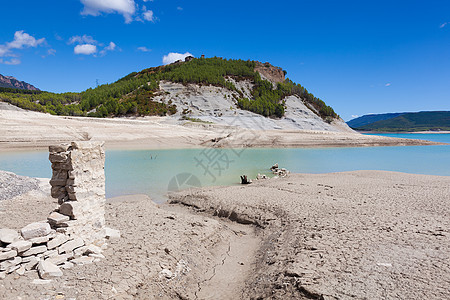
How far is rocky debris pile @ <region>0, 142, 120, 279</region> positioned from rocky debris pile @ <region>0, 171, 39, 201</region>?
22.6ft

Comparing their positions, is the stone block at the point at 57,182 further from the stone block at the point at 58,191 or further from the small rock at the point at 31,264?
the small rock at the point at 31,264

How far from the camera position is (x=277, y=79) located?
11162 cm

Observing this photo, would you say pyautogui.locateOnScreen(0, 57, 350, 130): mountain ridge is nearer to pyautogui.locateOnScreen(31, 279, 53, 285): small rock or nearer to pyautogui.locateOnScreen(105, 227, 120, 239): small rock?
pyautogui.locateOnScreen(105, 227, 120, 239): small rock

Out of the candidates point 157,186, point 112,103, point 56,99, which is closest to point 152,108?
point 112,103

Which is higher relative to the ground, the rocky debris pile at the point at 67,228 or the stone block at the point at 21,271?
the rocky debris pile at the point at 67,228

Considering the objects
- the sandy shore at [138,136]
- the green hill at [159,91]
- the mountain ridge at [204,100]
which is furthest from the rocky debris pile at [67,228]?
the green hill at [159,91]

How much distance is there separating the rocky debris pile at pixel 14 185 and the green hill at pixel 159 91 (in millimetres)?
52451

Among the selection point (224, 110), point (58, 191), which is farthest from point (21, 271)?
point (224, 110)

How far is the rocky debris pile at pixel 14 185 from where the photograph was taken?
36.0 feet

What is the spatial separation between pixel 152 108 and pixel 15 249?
64.0 meters

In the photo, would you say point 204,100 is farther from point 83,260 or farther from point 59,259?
point 59,259

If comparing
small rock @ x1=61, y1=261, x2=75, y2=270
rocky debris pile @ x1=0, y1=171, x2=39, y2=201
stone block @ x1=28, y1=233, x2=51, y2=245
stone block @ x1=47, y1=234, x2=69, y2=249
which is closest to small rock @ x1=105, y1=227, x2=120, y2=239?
stone block @ x1=47, y1=234, x2=69, y2=249

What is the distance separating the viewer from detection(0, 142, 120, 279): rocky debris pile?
15.6 ft

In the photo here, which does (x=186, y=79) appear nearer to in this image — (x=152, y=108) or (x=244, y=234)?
(x=152, y=108)
